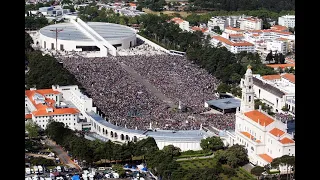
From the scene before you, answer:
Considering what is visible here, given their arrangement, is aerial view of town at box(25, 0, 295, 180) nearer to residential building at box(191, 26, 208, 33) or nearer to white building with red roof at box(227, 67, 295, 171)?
white building with red roof at box(227, 67, 295, 171)

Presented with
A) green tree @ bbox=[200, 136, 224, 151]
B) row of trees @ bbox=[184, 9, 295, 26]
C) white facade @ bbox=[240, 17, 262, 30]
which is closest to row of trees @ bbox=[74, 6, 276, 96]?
row of trees @ bbox=[184, 9, 295, 26]

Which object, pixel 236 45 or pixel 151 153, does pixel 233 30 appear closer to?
pixel 236 45

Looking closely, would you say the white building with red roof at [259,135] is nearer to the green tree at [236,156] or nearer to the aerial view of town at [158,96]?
the aerial view of town at [158,96]

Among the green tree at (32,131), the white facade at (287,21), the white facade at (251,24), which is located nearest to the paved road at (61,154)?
the green tree at (32,131)

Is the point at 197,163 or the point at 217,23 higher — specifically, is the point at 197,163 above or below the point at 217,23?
below

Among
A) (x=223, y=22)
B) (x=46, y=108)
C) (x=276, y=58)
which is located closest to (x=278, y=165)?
(x=46, y=108)
